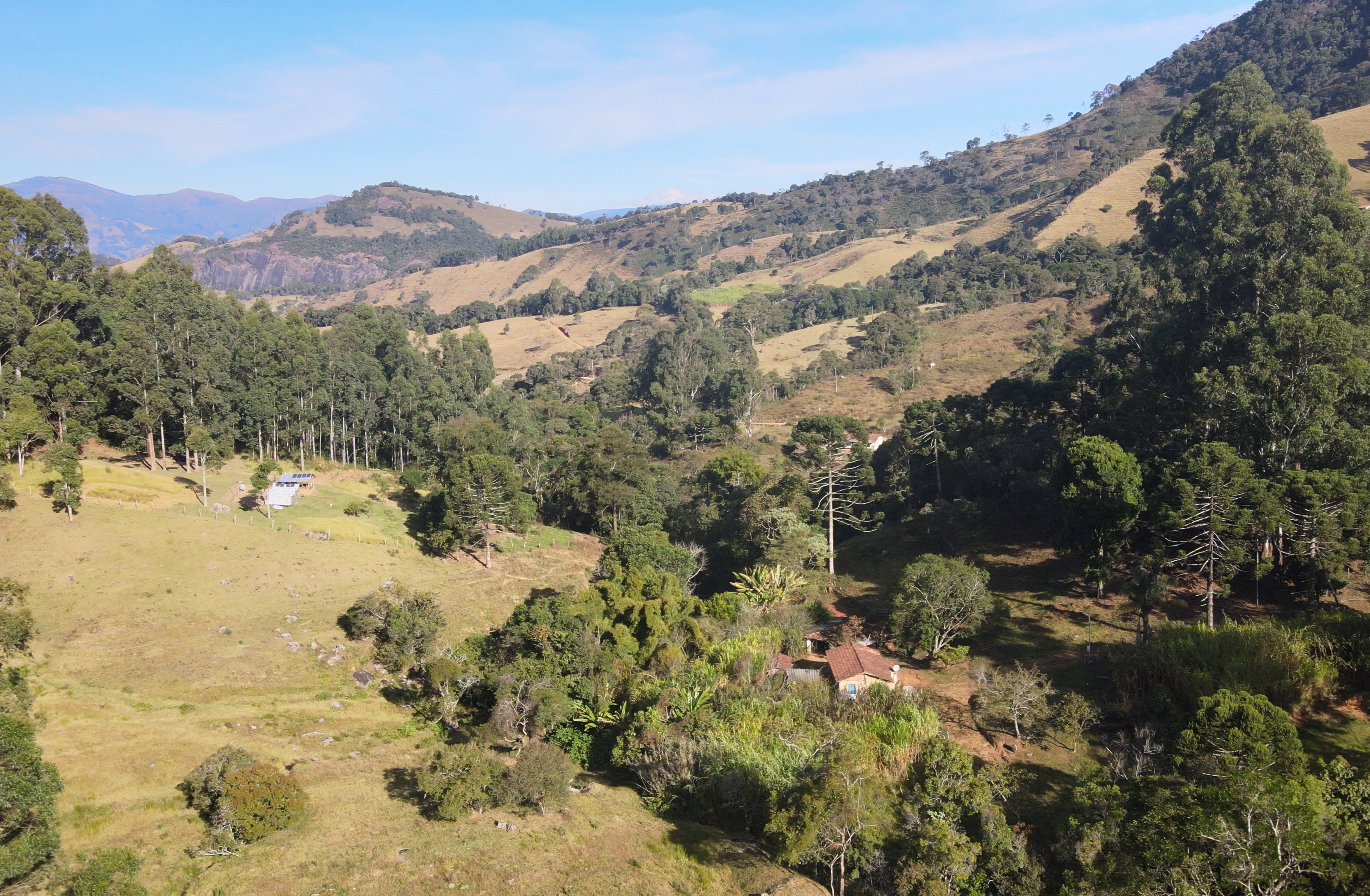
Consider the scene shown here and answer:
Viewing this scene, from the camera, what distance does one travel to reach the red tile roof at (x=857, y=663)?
27.5 m

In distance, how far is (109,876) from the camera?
634 inches

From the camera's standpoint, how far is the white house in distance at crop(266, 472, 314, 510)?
42219 millimetres

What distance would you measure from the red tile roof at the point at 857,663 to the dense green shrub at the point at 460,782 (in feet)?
38.1

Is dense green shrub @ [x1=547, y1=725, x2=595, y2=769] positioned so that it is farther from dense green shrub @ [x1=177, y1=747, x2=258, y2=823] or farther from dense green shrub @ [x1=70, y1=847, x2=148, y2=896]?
dense green shrub @ [x1=70, y1=847, x2=148, y2=896]

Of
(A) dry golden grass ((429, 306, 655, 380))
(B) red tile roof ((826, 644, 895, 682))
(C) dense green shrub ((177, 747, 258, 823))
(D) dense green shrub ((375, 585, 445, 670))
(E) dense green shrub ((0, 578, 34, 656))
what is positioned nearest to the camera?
(C) dense green shrub ((177, 747, 258, 823))

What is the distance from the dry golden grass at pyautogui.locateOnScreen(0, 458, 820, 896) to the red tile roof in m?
8.10

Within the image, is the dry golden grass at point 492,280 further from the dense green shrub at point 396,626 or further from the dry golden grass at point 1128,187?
the dense green shrub at point 396,626

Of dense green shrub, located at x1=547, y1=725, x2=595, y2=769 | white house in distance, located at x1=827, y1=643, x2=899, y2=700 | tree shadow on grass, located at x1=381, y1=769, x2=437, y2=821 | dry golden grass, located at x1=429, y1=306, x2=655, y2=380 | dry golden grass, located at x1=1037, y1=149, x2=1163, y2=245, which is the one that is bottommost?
dense green shrub, located at x1=547, y1=725, x2=595, y2=769

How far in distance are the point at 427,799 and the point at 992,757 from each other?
15.5 meters

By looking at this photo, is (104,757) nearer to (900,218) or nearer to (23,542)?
(23,542)

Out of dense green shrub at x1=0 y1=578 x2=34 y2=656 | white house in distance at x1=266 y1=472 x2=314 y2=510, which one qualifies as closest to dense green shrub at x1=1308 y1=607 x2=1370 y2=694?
dense green shrub at x1=0 y1=578 x2=34 y2=656

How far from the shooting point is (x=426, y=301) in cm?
17400

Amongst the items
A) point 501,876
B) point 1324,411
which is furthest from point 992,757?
point 1324,411

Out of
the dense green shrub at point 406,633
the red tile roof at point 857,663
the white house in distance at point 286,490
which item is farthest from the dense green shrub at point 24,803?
the white house in distance at point 286,490
